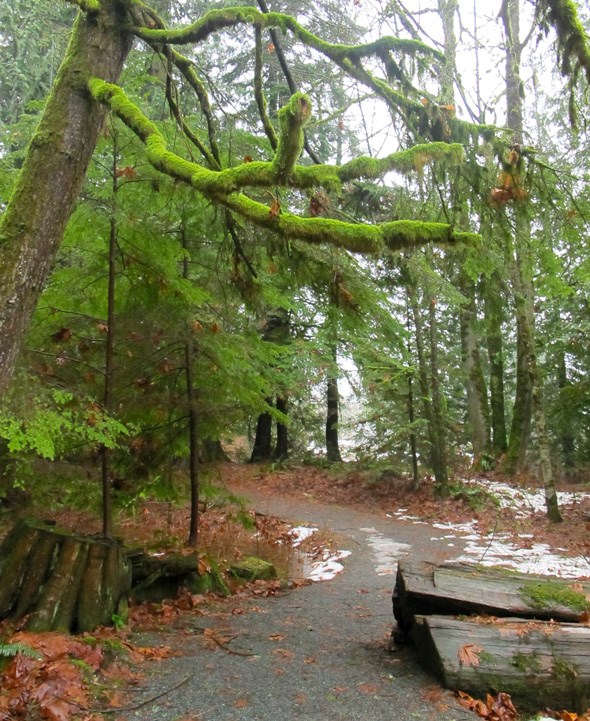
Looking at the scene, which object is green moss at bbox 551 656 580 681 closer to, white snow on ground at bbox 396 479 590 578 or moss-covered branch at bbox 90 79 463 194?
moss-covered branch at bbox 90 79 463 194

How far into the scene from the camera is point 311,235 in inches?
151

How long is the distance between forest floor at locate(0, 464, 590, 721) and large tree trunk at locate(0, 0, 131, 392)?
214 centimetres

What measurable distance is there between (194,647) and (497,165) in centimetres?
507

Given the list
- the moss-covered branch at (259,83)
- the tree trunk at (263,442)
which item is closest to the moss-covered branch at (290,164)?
the moss-covered branch at (259,83)

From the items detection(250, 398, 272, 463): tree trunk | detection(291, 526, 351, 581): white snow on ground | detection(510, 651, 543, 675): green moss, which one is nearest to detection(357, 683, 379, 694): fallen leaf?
detection(510, 651, 543, 675): green moss

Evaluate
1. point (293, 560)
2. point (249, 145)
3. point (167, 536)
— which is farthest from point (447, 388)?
point (249, 145)

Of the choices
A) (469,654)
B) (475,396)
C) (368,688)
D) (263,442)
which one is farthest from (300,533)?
(263,442)

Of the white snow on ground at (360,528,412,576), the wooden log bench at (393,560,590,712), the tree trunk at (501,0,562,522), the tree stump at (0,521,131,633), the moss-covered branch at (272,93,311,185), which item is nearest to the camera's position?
the moss-covered branch at (272,93,311,185)

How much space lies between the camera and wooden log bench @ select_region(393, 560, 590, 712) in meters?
4.04

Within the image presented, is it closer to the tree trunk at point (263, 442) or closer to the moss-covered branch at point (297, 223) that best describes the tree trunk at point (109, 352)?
the moss-covered branch at point (297, 223)

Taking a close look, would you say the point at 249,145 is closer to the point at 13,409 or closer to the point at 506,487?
the point at 13,409

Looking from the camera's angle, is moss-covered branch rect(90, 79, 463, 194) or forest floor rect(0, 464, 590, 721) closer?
moss-covered branch rect(90, 79, 463, 194)

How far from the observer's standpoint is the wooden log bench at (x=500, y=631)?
13.3ft

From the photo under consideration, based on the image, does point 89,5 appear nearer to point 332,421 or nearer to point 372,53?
point 372,53
